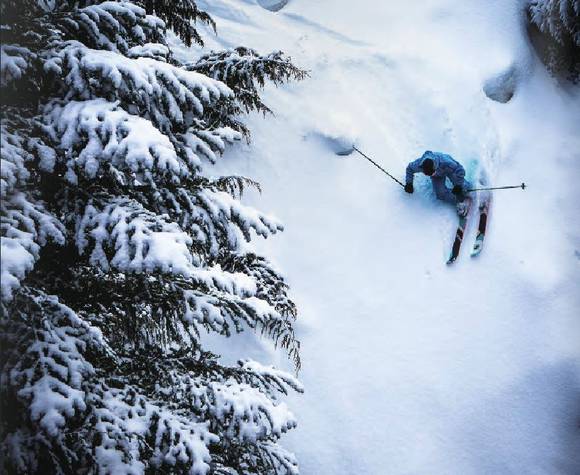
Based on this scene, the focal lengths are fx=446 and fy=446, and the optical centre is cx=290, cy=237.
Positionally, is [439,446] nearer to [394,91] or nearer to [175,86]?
[175,86]

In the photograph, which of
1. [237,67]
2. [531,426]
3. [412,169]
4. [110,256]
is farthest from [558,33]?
[110,256]

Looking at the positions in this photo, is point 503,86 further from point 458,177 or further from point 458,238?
point 458,238

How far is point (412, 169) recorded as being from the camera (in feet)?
25.7

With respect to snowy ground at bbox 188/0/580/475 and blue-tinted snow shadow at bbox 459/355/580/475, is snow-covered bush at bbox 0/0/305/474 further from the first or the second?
blue-tinted snow shadow at bbox 459/355/580/475

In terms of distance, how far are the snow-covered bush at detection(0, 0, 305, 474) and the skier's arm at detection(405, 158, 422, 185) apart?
5.07m

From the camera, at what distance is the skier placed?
25.2 feet

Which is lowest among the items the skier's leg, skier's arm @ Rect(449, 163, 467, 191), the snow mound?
the skier's leg

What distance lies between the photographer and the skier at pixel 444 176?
303 inches

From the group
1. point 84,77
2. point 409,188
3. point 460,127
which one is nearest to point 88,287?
point 84,77

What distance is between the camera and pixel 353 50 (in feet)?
33.3

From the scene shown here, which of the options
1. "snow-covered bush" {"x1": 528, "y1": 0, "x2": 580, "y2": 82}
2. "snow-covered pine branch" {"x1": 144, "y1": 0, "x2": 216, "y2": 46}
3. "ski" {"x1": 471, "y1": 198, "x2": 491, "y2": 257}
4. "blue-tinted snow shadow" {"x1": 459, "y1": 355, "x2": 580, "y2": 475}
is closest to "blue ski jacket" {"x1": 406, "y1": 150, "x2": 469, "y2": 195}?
"ski" {"x1": 471, "y1": 198, "x2": 491, "y2": 257}

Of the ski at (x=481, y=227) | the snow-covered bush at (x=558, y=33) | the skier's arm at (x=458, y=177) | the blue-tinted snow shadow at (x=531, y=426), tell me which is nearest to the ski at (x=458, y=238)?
the ski at (x=481, y=227)

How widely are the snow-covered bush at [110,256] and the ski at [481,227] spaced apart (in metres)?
5.69

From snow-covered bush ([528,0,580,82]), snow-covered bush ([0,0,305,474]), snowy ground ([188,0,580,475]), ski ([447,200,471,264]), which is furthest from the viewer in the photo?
snow-covered bush ([528,0,580,82])
